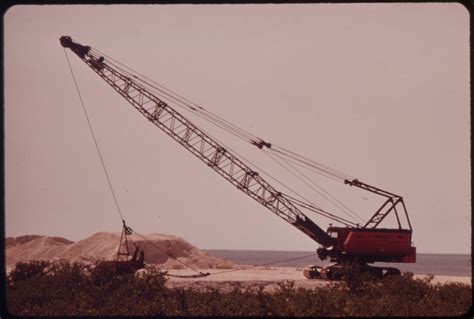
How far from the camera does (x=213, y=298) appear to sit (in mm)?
20156

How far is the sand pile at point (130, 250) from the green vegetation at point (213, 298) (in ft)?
99.1

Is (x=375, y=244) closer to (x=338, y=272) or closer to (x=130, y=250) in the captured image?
(x=338, y=272)

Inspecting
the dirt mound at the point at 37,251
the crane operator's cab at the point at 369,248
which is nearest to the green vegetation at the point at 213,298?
the crane operator's cab at the point at 369,248

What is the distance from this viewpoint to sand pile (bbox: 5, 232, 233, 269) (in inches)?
2263

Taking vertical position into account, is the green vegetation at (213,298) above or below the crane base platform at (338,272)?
below

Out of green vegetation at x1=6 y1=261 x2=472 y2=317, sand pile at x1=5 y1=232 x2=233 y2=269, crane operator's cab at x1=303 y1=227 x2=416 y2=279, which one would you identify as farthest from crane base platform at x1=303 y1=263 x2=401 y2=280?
sand pile at x1=5 y1=232 x2=233 y2=269

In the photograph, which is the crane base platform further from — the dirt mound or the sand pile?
the dirt mound

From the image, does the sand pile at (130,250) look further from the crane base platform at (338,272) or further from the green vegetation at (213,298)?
the green vegetation at (213,298)

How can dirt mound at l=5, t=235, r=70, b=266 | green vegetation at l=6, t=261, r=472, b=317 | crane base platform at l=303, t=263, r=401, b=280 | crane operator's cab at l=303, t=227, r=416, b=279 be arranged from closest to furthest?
green vegetation at l=6, t=261, r=472, b=317 → crane base platform at l=303, t=263, r=401, b=280 → crane operator's cab at l=303, t=227, r=416, b=279 → dirt mound at l=5, t=235, r=70, b=266

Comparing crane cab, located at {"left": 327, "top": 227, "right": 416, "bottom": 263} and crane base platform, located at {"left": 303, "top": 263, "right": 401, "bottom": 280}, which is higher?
crane cab, located at {"left": 327, "top": 227, "right": 416, "bottom": 263}

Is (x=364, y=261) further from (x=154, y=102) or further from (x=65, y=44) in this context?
(x=65, y=44)

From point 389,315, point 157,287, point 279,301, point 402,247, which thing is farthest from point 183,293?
point 402,247

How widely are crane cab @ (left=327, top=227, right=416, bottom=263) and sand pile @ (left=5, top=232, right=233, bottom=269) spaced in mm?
25359

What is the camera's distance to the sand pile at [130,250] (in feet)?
189
